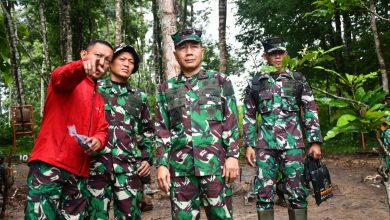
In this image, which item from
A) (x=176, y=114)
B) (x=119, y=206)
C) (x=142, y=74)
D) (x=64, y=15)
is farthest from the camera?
(x=142, y=74)

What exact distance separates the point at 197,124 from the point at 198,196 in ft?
1.93

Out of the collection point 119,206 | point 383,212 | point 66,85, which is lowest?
point 383,212

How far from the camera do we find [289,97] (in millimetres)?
3938

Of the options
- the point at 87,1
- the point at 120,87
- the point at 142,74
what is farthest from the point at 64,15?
the point at 142,74

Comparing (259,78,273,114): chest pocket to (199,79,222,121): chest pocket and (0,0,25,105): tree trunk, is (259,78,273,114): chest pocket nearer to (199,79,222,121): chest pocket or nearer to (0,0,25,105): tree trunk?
(199,79,222,121): chest pocket

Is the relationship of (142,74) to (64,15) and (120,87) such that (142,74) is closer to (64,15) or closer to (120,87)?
(64,15)

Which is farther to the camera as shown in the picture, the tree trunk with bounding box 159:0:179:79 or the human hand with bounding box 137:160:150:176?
the tree trunk with bounding box 159:0:179:79

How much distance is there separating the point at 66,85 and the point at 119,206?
Result: 130cm

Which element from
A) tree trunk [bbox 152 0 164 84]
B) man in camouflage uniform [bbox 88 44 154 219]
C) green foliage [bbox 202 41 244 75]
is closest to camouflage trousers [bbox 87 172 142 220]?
man in camouflage uniform [bbox 88 44 154 219]

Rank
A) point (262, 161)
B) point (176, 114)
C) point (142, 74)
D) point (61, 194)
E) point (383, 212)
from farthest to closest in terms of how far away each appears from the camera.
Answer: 1. point (142, 74)
2. point (383, 212)
3. point (262, 161)
4. point (176, 114)
5. point (61, 194)

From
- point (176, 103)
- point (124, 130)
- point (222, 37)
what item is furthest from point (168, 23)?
point (222, 37)

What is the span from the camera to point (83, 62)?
90.6 inches

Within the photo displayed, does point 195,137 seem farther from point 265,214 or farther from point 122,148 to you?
point 265,214

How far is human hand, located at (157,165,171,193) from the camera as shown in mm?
2812
